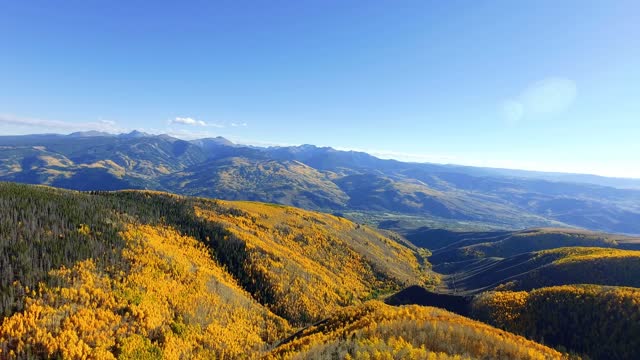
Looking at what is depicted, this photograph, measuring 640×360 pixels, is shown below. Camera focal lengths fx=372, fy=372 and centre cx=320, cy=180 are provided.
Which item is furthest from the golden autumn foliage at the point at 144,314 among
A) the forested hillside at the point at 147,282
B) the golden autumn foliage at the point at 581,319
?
the golden autumn foliage at the point at 581,319

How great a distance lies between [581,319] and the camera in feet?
194

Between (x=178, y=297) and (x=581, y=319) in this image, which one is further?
(x=178, y=297)

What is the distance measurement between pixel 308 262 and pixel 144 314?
73.5 meters

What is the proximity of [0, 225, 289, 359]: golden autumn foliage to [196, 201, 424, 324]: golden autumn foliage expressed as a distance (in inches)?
494

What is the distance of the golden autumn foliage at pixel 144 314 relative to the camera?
1682 inches

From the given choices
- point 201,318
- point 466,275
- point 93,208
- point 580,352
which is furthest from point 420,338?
point 466,275

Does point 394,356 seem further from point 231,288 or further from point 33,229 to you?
point 33,229

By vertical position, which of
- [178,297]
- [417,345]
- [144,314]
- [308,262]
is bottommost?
[308,262]

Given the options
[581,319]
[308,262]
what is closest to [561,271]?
[581,319]

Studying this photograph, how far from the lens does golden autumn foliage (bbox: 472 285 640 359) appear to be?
169 ft

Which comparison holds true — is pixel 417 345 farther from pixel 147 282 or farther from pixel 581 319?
pixel 147 282

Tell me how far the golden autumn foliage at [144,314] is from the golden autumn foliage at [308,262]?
12.6 metres

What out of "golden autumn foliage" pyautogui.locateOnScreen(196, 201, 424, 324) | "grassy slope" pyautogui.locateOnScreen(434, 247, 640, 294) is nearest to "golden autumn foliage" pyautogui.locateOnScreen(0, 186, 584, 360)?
"golden autumn foliage" pyautogui.locateOnScreen(196, 201, 424, 324)

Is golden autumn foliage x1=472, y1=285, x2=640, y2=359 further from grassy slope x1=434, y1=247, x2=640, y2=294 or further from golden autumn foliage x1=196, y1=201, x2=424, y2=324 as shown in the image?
golden autumn foliage x1=196, y1=201, x2=424, y2=324
